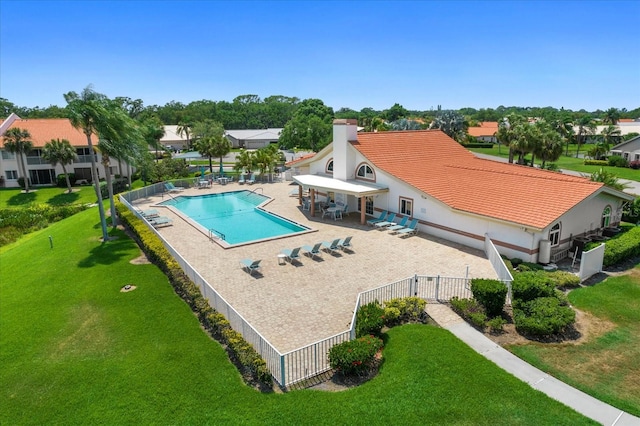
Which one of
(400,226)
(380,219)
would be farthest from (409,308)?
(380,219)

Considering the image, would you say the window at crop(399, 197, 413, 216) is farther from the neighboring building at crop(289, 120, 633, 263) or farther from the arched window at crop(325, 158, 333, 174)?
the arched window at crop(325, 158, 333, 174)

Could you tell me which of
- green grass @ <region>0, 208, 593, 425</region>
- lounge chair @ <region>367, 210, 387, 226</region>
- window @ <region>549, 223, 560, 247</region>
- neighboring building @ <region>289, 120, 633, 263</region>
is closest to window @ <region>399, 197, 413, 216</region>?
neighboring building @ <region>289, 120, 633, 263</region>

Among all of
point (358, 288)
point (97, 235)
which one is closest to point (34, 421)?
point (358, 288)

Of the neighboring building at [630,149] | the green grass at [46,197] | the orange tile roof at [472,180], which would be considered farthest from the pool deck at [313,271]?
the neighboring building at [630,149]

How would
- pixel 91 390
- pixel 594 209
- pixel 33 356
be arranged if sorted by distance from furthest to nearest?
pixel 594 209
pixel 33 356
pixel 91 390

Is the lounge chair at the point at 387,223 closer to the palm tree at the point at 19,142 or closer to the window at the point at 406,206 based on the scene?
the window at the point at 406,206

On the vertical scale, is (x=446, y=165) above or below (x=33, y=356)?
above

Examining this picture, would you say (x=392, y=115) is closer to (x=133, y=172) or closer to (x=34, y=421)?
(x=133, y=172)
